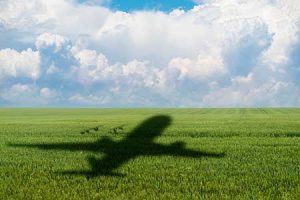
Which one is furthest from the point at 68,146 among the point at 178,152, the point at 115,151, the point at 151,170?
the point at 151,170

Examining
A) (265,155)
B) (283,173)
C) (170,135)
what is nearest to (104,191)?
(283,173)

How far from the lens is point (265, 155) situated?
2148cm

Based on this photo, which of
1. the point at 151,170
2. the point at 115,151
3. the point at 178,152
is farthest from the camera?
the point at 115,151

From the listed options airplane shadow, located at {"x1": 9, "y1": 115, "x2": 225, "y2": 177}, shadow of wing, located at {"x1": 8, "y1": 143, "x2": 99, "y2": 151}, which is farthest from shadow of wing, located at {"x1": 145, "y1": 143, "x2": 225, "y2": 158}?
shadow of wing, located at {"x1": 8, "y1": 143, "x2": 99, "y2": 151}

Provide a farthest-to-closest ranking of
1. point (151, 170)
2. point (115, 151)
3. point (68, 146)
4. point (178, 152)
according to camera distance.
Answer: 1. point (68, 146)
2. point (115, 151)
3. point (178, 152)
4. point (151, 170)

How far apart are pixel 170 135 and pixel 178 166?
14348 millimetres

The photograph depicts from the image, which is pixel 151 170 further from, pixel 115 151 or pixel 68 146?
pixel 68 146

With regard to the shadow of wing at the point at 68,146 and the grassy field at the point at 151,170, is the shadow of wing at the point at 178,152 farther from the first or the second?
the shadow of wing at the point at 68,146

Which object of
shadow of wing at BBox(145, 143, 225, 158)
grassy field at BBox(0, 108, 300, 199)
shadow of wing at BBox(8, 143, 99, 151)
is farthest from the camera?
shadow of wing at BBox(8, 143, 99, 151)

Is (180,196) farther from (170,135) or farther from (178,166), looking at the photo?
(170,135)

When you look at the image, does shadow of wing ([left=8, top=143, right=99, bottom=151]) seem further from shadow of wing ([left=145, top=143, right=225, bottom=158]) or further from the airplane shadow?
shadow of wing ([left=145, top=143, right=225, bottom=158])

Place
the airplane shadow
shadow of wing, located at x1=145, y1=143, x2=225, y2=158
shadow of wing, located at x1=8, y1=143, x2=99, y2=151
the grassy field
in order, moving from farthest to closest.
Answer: shadow of wing, located at x1=8, y1=143, x2=99, y2=151 → shadow of wing, located at x1=145, y1=143, x2=225, y2=158 → the airplane shadow → the grassy field

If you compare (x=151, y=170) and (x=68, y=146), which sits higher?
(x=68, y=146)

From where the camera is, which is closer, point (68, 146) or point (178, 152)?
→ point (178, 152)
